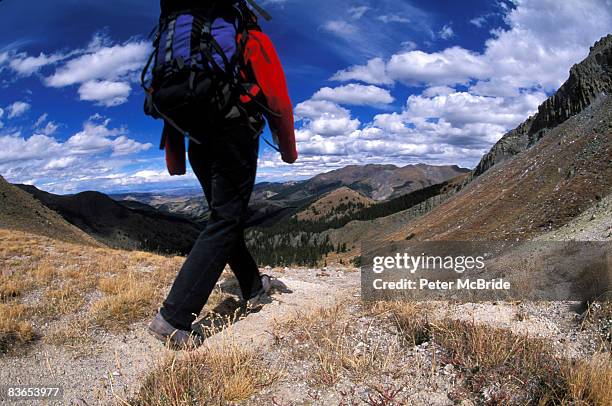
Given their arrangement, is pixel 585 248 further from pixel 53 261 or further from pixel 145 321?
pixel 53 261

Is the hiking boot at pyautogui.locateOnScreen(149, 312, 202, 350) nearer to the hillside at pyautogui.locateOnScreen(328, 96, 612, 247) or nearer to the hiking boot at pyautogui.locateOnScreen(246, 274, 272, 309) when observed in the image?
the hiking boot at pyautogui.locateOnScreen(246, 274, 272, 309)

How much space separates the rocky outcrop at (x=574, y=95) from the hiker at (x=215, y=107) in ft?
Result: 187

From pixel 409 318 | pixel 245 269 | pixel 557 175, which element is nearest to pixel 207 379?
pixel 409 318

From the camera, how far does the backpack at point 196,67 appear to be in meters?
3.33

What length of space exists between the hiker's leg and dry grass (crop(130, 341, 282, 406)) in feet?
5.16

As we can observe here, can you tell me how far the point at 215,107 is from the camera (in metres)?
3.43

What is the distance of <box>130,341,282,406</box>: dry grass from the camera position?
248 cm

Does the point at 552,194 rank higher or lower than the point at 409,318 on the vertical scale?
higher

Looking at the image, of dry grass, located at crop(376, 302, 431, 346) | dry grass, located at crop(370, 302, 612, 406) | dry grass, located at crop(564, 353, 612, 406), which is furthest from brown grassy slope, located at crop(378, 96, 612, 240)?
dry grass, located at crop(564, 353, 612, 406)

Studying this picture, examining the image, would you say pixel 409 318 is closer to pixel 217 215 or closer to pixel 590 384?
pixel 590 384

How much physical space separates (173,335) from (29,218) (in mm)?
76279

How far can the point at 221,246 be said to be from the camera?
372 centimetres

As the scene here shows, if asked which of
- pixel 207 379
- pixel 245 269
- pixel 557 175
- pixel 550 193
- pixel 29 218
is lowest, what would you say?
pixel 207 379

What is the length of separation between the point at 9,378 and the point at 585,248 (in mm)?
8474
